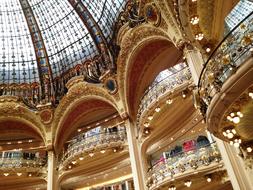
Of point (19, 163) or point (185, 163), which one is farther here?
point (19, 163)

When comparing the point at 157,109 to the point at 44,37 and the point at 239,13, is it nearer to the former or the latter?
the point at 239,13

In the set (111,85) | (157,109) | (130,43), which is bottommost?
(157,109)

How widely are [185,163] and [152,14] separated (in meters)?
7.59

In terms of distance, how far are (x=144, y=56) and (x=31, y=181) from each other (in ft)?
40.7

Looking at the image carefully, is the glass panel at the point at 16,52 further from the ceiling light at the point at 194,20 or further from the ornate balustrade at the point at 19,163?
the ceiling light at the point at 194,20

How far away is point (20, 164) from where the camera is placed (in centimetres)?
1959

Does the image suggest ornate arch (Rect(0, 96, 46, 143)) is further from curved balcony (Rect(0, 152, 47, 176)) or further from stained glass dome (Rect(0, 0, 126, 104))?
curved balcony (Rect(0, 152, 47, 176))

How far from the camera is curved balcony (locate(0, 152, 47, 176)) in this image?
19359 millimetres

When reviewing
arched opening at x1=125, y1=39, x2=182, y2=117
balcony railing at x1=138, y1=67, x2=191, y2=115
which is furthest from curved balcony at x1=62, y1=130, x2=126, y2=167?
balcony railing at x1=138, y1=67, x2=191, y2=115

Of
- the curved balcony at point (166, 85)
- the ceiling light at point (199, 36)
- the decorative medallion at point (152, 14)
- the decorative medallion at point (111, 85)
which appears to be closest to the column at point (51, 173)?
the decorative medallion at point (111, 85)

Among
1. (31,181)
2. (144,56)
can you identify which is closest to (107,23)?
(144,56)

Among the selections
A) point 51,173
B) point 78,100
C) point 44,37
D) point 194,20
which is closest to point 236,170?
point 194,20

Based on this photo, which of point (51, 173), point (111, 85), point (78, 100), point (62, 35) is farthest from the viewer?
point (62, 35)

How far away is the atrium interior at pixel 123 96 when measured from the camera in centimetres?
955
